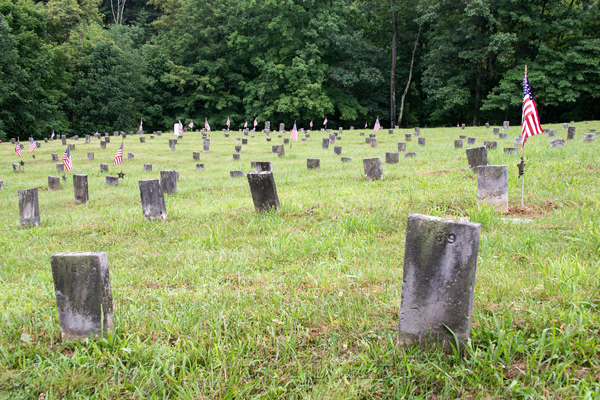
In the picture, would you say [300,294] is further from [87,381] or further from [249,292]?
[87,381]

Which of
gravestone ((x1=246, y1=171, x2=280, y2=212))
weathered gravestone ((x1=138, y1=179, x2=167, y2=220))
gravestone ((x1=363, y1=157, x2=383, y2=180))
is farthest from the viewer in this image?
gravestone ((x1=363, y1=157, x2=383, y2=180))

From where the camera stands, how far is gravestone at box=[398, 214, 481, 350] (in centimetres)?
223

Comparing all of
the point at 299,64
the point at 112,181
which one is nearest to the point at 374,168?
the point at 112,181

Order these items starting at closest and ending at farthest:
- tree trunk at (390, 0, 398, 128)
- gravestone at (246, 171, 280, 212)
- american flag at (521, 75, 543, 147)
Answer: american flag at (521, 75, 543, 147), gravestone at (246, 171, 280, 212), tree trunk at (390, 0, 398, 128)

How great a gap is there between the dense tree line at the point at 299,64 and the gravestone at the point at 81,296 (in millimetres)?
30523

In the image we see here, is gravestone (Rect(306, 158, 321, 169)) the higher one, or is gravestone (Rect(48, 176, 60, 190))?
gravestone (Rect(306, 158, 321, 169))

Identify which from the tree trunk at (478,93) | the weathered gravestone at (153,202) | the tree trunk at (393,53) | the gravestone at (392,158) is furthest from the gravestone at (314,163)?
the tree trunk at (478,93)

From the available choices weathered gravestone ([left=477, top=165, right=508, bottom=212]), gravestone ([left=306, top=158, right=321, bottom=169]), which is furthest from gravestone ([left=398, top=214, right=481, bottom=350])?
gravestone ([left=306, top=158, right=321, bottom=169])

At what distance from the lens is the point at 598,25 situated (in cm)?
3112

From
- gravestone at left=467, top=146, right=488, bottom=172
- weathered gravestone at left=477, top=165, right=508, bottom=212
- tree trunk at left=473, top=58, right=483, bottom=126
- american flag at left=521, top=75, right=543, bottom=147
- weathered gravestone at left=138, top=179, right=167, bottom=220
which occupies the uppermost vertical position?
tree trunk at left=473, top=58, right=483, bottom=126

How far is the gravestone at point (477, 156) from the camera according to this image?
739 cm

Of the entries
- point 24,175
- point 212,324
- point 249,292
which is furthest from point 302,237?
point 24,175

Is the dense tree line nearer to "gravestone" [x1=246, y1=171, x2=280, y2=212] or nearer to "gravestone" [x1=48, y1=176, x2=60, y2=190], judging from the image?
"gravestone" [x1=48, y1=176, x2=60, y2=190]

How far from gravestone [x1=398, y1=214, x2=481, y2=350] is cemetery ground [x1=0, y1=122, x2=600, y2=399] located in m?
0.10
